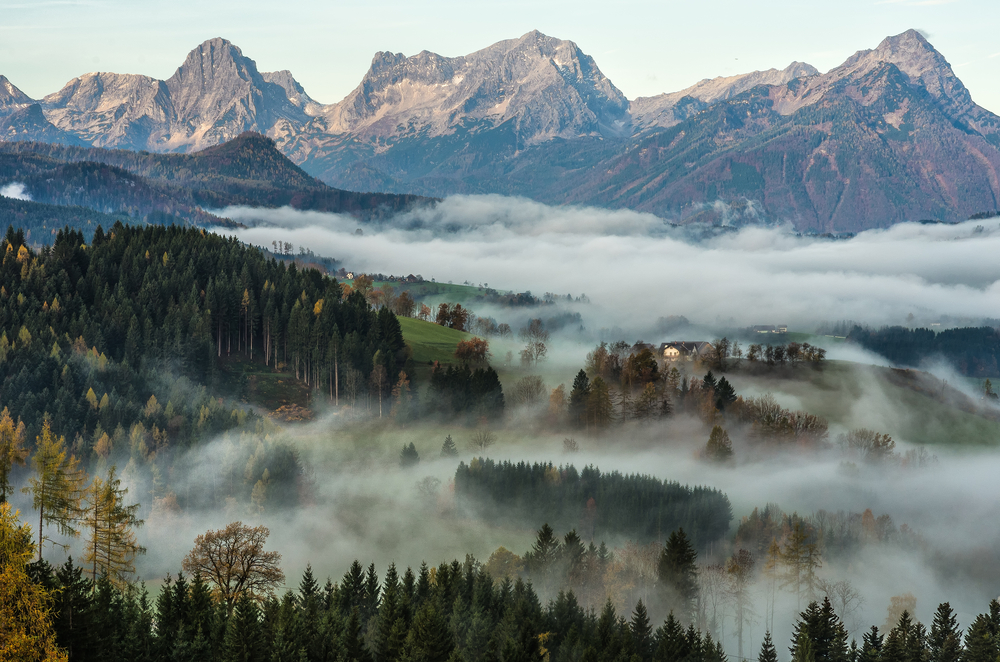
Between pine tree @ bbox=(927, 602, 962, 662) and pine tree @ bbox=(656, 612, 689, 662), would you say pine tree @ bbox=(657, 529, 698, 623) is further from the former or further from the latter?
pine tree @ bbox=(656, 612, 689, 662)

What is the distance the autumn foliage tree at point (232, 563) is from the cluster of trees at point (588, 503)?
238 ft

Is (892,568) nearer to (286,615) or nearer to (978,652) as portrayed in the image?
(978,652)

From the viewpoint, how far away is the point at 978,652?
416ft

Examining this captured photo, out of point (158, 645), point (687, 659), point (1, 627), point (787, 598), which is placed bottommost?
point (787, 598)

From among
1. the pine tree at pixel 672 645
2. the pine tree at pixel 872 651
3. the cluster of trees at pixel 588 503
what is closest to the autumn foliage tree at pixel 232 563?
the pine tree at pixel 672 645

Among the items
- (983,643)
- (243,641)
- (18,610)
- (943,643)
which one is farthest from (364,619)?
(943,643)

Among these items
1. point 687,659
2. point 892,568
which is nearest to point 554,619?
point 687,659

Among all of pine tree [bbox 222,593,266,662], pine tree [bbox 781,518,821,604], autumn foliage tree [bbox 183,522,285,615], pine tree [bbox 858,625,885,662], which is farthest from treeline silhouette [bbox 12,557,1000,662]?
pine tree [bbox 781,518,821,604]

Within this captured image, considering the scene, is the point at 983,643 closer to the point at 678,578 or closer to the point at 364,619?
the point at 678,578

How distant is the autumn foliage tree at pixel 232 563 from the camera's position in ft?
373

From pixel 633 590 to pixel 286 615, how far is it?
8371cm

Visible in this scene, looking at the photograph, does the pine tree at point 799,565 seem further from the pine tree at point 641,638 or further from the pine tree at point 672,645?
the pine tree at point 672,645

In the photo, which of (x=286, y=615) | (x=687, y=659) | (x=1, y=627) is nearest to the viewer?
(x=1, y=627)

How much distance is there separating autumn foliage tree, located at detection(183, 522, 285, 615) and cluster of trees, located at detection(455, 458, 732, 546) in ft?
238
